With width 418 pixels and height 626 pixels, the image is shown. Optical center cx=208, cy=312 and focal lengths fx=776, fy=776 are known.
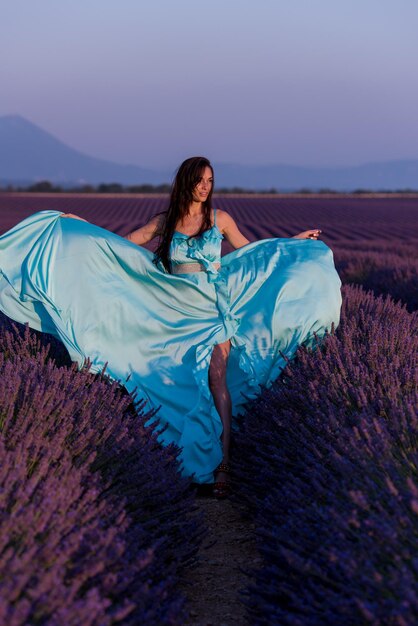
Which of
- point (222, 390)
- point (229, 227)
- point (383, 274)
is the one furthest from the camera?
point (383, 274)

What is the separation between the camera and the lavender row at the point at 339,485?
175cm

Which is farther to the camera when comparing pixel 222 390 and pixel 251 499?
pixel 222 390

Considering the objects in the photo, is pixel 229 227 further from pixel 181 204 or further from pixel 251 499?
pixel 251 499

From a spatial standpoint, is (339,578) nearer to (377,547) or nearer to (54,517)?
(377,547)

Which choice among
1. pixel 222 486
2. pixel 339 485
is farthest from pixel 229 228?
pixel 339 485

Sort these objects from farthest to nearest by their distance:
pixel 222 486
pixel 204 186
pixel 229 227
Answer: pixel 229 227 → pixel 204 186 → pixel 222 486

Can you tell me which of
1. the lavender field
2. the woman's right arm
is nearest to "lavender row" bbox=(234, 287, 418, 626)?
the lavender field

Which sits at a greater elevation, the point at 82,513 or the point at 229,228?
the point at 229,228

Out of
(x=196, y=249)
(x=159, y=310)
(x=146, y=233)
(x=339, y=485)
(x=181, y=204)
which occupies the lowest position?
(x=339, y=485)

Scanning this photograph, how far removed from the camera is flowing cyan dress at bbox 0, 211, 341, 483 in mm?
3721

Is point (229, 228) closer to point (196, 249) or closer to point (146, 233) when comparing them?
point (196, 249)

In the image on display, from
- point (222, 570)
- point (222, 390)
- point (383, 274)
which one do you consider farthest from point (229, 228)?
point (383, 274)

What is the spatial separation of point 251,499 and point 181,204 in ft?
5.37

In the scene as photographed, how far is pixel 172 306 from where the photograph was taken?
3.88 metres
